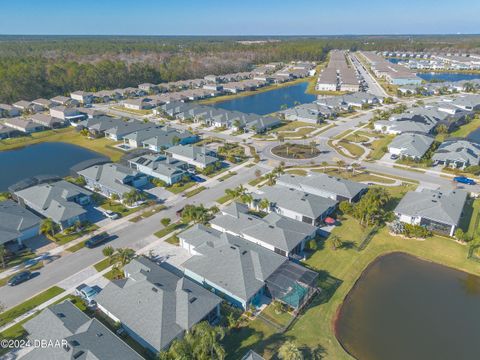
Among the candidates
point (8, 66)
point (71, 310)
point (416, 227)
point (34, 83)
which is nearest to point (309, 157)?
point (416, 227)

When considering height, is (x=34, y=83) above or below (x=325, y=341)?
above

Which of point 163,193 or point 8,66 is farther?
point 8,66

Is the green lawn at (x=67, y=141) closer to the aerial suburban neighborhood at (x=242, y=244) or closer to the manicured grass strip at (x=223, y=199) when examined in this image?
the aerial suburban neighborhood at (x=242, y=244)

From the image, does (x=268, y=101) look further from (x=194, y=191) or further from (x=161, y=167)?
(x=194, y=191)

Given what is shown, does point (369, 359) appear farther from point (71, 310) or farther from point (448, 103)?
point (448, 103)

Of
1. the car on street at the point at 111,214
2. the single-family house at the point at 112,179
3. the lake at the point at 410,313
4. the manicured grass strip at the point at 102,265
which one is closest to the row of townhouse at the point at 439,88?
the lake at the point at 410,313

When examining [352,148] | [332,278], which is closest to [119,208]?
[332,278]

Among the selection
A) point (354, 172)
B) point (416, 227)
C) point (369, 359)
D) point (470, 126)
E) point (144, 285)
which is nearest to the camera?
point (369, 359)
